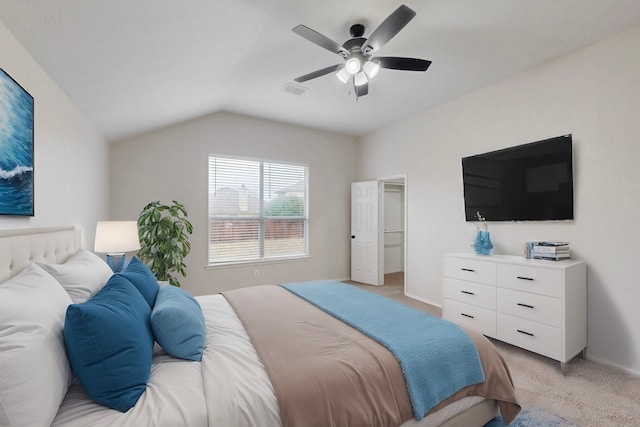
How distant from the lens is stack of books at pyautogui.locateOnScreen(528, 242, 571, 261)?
2633 mm

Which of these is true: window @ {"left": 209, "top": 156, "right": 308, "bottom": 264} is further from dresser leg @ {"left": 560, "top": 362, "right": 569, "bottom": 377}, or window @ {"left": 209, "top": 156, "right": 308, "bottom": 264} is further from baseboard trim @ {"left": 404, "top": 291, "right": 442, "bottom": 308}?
dresser leg @ {"left": 560, "top": 362, "right": 569, "bottom": 377}

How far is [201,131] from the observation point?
13.9 ft

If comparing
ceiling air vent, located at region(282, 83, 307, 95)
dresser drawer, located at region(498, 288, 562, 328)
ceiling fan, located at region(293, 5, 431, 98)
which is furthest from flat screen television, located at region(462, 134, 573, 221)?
ceiling air vent, located at region(282, 83, 307, 95)

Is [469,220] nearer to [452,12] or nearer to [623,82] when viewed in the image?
[623,82]

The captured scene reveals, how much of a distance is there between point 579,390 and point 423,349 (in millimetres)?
1620

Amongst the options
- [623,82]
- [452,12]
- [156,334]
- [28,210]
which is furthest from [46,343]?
[623,82]

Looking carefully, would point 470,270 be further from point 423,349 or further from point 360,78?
point 360,78

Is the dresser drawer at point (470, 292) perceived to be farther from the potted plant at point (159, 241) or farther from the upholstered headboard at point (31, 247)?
the upholstered headboard at point (31, 247)

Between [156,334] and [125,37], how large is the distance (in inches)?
71.3

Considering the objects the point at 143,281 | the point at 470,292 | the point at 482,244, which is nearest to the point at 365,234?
the point at 482,244

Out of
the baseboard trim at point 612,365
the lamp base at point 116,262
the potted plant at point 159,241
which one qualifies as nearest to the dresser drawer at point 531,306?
the baseboard trim at point 612,365

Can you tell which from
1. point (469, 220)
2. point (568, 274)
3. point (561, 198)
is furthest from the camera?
point (469, 220)

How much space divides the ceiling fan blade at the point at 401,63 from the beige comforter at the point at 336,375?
6.36 ft

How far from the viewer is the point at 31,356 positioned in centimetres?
90
